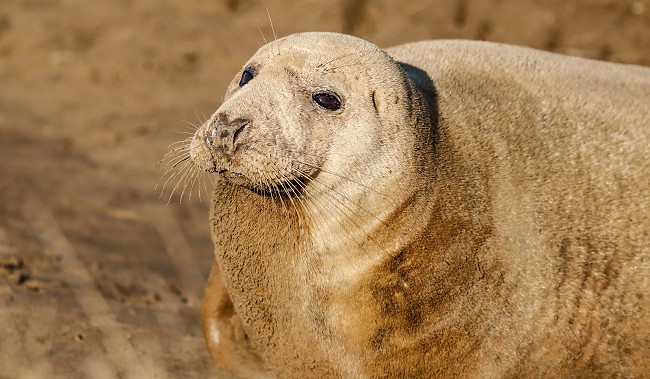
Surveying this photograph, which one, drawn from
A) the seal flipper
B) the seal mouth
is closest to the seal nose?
the seal mouth

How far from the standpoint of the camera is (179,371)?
15.0 feet

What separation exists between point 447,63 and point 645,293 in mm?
1341

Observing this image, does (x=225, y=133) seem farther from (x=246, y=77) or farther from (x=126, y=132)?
(x=126, y=132)

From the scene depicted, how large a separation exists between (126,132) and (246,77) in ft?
15.6

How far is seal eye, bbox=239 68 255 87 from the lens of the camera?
4.05 m

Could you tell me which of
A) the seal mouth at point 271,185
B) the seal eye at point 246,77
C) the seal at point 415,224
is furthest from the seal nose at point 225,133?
the seal eye at point 246,77

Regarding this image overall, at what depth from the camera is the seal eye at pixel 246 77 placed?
4047 mm

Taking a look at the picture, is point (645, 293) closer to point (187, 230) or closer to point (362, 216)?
point (362, 216)

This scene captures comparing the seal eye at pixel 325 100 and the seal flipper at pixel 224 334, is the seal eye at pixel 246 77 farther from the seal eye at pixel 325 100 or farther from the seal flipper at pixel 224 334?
the seal flipper at pixel 224 334

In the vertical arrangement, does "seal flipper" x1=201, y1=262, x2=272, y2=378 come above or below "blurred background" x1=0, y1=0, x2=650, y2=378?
above

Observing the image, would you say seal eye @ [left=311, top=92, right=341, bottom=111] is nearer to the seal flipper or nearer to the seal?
the seal

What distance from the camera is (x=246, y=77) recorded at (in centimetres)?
407

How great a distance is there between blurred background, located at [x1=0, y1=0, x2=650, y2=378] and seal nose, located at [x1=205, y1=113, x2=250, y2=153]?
50.6 inches

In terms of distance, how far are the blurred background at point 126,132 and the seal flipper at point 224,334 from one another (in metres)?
0.10
